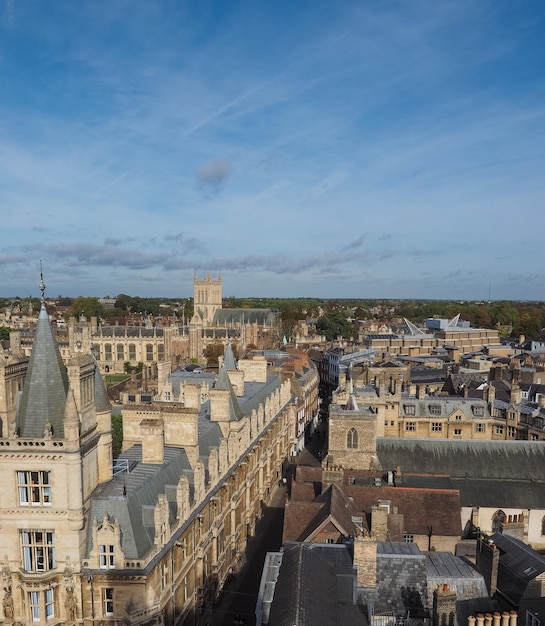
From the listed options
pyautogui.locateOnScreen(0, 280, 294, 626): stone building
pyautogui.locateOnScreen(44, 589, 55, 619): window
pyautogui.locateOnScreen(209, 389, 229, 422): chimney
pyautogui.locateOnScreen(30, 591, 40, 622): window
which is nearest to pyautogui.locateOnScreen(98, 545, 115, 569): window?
pyautogui.locateOnScreen(0, 280, 294, 626): stone building

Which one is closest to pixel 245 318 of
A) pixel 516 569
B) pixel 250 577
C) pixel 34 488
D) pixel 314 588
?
pixel 250 577

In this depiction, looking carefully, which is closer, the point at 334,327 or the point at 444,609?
the point at 444,609

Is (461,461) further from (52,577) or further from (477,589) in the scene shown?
(52,577)

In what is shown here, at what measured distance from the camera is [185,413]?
29.3 m

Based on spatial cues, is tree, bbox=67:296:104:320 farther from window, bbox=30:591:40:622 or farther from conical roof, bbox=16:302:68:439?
window, bbox=30:591:40:622

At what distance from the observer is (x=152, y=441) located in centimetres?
2675

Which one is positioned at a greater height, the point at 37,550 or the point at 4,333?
the point at 4,333

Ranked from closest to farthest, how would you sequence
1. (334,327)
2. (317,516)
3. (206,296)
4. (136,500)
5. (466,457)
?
1. (136,500)
2. (317,516)
3. (466,457)
4. (334,327)
5. (206,296)

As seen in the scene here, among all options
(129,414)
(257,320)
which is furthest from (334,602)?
(257,320)

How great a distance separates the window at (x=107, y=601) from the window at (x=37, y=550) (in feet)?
7.51

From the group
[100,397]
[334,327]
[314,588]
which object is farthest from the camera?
[334,327]

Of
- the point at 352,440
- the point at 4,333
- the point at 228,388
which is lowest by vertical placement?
the point at 352,440

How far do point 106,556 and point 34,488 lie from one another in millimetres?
3864

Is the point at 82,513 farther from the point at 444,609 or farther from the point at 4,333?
the point at 4,333
